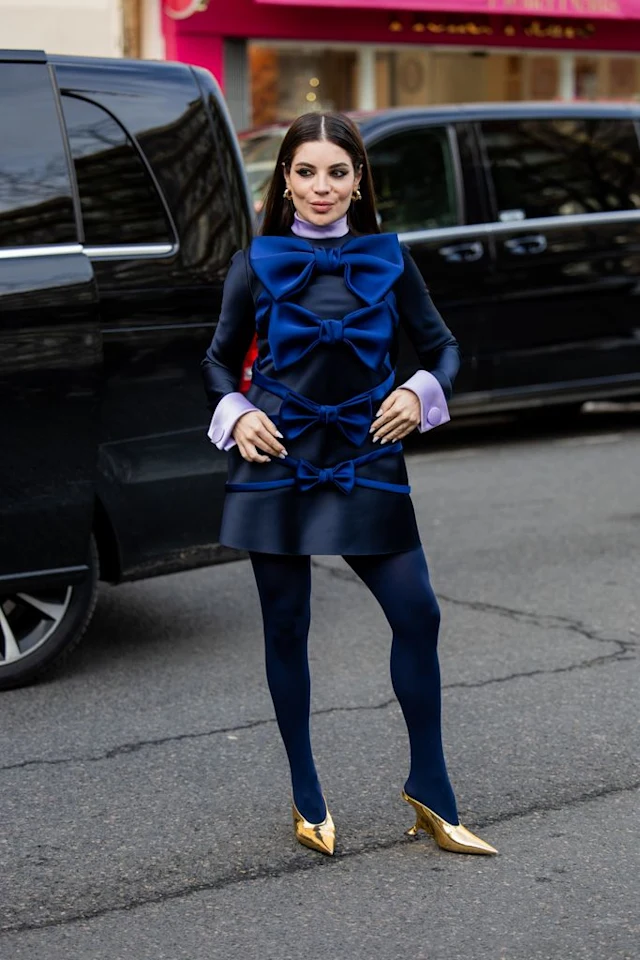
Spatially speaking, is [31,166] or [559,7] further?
[559,7]

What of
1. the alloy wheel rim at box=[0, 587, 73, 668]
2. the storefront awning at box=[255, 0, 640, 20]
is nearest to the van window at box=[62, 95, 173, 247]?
the alloy wheel rim at box=[0, 587, 73, 668]

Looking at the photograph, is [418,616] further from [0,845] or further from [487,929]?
[0,845]

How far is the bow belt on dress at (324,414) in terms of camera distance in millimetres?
3668

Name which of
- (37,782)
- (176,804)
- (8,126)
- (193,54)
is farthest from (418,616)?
(193,54)

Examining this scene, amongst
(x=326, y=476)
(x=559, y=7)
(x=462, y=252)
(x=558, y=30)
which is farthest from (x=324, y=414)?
(x=558, y=30)

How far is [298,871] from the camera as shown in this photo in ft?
12.4

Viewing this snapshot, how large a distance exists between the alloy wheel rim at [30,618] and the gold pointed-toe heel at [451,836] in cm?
178

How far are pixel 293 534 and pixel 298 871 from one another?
0.76m

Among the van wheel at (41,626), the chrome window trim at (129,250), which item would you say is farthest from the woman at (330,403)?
the van wheel at (41,626)

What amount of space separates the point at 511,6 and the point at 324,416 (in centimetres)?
1516

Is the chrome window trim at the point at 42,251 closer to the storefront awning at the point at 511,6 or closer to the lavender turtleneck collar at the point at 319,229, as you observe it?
the lavender turtleneck collar at the point at 319,229

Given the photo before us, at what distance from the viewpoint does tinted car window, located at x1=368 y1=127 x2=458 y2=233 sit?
9.42 metres

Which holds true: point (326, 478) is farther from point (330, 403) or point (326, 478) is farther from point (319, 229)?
point (319, 229)

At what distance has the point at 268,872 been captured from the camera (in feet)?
12.4
